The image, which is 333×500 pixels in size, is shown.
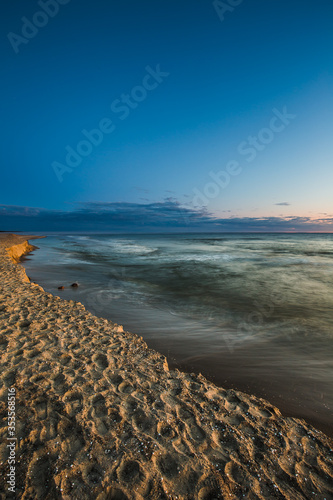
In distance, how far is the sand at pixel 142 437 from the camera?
2.21 m

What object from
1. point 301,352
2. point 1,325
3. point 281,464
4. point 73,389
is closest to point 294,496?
point 281,464

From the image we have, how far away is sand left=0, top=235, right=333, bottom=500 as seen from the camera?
2.21 metres

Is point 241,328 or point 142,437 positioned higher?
point 142,437

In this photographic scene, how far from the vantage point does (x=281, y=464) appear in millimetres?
2486

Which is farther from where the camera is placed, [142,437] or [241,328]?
[241,328]

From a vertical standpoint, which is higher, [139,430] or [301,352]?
[139,430]

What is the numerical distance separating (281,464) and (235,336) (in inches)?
168

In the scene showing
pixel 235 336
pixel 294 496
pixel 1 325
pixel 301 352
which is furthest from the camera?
pixel 235 336

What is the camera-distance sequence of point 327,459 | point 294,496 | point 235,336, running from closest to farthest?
point 294,496 → point 327,459 → point 235,336

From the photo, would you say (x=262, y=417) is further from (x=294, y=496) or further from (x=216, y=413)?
(x=294, y=496)

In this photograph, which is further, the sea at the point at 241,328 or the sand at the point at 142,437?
the sea at the point at 241,328

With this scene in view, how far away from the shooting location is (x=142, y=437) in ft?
8.78

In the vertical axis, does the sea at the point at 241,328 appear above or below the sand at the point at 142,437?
below

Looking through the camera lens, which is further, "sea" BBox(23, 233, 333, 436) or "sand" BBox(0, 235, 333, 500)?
"sea" BBox(23, 233, 333, 436)
